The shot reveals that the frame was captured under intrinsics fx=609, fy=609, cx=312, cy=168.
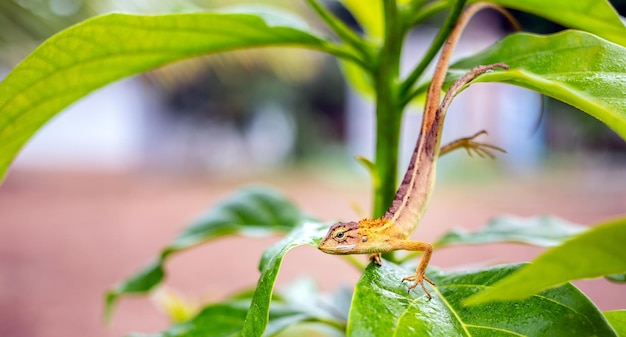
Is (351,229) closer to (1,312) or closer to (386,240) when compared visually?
(386,240)

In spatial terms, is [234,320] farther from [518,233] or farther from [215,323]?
[518,233]

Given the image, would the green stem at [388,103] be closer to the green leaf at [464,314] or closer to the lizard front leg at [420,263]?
the lizard front leg at [420,263]

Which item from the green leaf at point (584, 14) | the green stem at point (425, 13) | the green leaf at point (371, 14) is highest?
the green leaf at point (371, 14)

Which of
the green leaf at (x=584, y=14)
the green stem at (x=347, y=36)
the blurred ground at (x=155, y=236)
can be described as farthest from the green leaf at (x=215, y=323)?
the blurred ground at (x=155, y=236)

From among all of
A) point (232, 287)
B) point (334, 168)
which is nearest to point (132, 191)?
point (334, 168)

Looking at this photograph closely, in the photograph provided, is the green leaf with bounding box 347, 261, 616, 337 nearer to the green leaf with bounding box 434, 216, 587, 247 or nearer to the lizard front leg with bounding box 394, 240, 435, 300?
the lizard front leg with bounding box 394, 240, 435, 300

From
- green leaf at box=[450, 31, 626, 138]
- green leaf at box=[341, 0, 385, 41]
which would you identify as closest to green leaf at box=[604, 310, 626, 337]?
green leaf at box=[450, 31, 626, 138]
